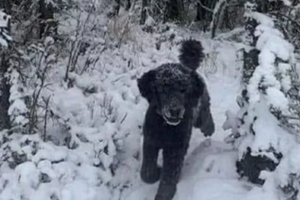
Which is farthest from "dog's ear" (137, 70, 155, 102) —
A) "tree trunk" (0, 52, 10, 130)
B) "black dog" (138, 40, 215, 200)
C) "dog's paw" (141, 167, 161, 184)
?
"tree trunk" (0, 52, 10, 130)

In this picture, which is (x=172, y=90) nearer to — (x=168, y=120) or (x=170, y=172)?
(x=168, y=120)

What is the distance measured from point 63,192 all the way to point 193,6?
6531mm

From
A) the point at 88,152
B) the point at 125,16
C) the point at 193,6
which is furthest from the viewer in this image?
the point at 193,6

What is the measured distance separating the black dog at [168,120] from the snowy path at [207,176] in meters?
0.12

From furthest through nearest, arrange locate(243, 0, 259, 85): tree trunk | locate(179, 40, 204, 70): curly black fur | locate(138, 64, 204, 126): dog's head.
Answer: locate(179, 40, 204, 70): curly black fur, locate(243, 0, 259, 85): tree trunk, locate(138, 64, 204, 126): dog's head

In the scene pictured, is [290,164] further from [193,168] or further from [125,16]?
[125,16]

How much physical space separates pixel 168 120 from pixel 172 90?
27cm

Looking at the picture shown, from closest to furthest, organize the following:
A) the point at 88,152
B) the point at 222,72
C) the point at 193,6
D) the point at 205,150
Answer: the point at 88,152
the point at 205,150
the point at 222,72
the point at 193,6

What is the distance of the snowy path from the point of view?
15.2ft

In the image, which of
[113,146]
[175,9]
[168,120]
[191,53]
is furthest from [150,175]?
[175,9]

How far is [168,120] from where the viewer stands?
15.1 ft

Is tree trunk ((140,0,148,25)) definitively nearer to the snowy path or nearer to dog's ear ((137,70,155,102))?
the snowy path

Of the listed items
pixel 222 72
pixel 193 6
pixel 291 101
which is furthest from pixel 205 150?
pixel 193 6

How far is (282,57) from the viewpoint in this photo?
4.25 m
